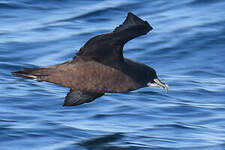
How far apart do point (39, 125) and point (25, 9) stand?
6164 mm

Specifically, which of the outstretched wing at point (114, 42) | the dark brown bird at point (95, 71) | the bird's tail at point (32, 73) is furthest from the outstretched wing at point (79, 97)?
the bird's tail at point (32, 73)

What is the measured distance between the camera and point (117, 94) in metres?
12.0

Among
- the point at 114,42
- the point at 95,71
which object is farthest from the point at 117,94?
the point at 114,42

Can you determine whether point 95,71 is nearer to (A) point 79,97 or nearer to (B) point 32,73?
(B) point 32,73

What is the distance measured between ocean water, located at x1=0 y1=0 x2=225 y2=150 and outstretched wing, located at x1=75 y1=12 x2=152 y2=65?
3.90ft

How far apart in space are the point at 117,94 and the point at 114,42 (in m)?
3.15

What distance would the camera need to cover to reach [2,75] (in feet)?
40.8

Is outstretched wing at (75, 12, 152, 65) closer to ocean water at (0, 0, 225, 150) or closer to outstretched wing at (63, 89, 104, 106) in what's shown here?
outstretched wing at (63, 89, 104, 106)

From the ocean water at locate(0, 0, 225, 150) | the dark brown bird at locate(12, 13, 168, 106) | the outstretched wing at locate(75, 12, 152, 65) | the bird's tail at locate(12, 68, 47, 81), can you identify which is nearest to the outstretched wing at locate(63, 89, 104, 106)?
the ocean water at locate(0, 0, 225, 150)

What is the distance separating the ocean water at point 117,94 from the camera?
32.3 feet

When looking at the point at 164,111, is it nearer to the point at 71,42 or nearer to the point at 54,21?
the point at 71,42

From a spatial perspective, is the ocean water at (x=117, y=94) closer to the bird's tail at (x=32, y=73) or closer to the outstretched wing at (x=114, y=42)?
the bird's tail at (x=32, y=73)

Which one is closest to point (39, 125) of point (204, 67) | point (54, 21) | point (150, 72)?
point (150, 72)

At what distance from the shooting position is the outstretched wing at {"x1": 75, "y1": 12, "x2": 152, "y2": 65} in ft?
27.8
